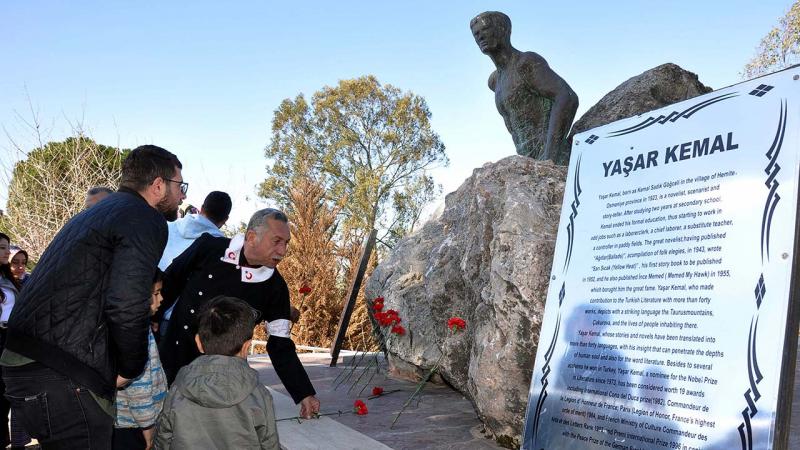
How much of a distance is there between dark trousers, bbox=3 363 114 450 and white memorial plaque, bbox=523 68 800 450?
74.4 inches

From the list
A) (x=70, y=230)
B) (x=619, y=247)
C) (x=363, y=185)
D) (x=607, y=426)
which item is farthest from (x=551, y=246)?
(x=363, y=185)

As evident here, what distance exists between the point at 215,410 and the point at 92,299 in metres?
0.61

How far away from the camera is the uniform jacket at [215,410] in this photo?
2436mm

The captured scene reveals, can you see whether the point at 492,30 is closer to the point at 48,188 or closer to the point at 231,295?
the point at 231,295

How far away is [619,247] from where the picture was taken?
2.81m

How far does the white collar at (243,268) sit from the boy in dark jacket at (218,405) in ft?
3.15

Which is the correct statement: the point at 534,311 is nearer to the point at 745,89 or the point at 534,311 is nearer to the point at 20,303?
the point at 745,89

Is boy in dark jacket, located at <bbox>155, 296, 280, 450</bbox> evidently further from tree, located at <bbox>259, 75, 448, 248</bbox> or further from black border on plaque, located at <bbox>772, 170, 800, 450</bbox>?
tree, located at <bbox>259, 75, 448, 248</bbox>

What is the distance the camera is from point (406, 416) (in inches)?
178

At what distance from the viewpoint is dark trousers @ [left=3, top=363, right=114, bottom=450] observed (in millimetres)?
2283

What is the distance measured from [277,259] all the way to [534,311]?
1442 millimetres

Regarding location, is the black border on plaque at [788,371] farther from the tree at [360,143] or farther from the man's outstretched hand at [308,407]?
the tree at [360,143]

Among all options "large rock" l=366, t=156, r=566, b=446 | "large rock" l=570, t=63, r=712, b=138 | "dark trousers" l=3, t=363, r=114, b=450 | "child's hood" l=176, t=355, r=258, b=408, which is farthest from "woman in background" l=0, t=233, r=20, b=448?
"large rock" l=570, t=63, r=712, b=138

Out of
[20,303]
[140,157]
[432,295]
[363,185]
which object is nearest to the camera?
[20,303]
